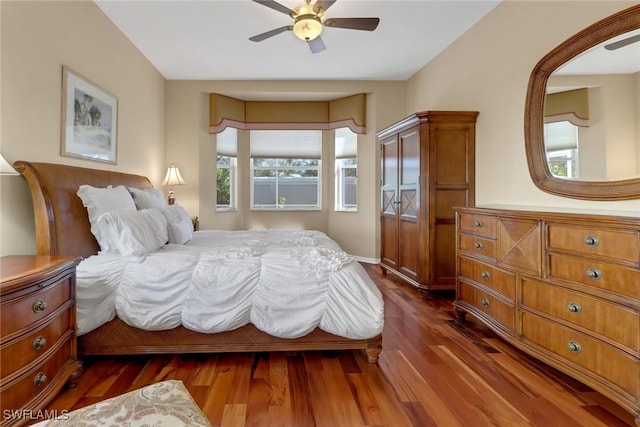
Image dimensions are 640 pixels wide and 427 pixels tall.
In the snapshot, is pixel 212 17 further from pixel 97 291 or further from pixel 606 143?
pixel 606 143

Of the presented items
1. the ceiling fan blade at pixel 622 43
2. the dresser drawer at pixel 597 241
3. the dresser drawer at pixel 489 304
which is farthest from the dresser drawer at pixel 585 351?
the ceiling fan blade at pixel 622 43

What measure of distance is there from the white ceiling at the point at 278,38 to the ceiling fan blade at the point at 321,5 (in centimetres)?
48

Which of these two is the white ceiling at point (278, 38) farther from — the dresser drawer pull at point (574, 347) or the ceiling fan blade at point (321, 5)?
the dresser drawer pull at point (574, 347)

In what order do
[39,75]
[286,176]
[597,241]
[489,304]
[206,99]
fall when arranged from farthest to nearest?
[286,176], [206,99], [489,304], [39,75], [597,241]

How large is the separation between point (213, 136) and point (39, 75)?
9.01ft

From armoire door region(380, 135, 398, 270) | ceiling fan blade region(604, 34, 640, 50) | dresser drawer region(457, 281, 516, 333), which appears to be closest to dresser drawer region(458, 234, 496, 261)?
dresser drawer region(457, 281, 516, 333)

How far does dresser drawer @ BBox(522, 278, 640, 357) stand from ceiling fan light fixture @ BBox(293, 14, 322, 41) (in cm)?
234

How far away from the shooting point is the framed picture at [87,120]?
7.97ft

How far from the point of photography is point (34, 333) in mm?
Result: 1379

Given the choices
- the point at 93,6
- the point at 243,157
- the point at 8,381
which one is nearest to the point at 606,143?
the point at 8,381

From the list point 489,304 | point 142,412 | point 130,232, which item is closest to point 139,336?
point 130,232

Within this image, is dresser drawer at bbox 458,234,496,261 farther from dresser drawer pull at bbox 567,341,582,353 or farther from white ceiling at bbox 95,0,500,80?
white ceiling at bbox 95,0,500,80

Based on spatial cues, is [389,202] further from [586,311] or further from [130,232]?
[130,232]

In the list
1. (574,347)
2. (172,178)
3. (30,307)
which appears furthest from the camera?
(172,178)
